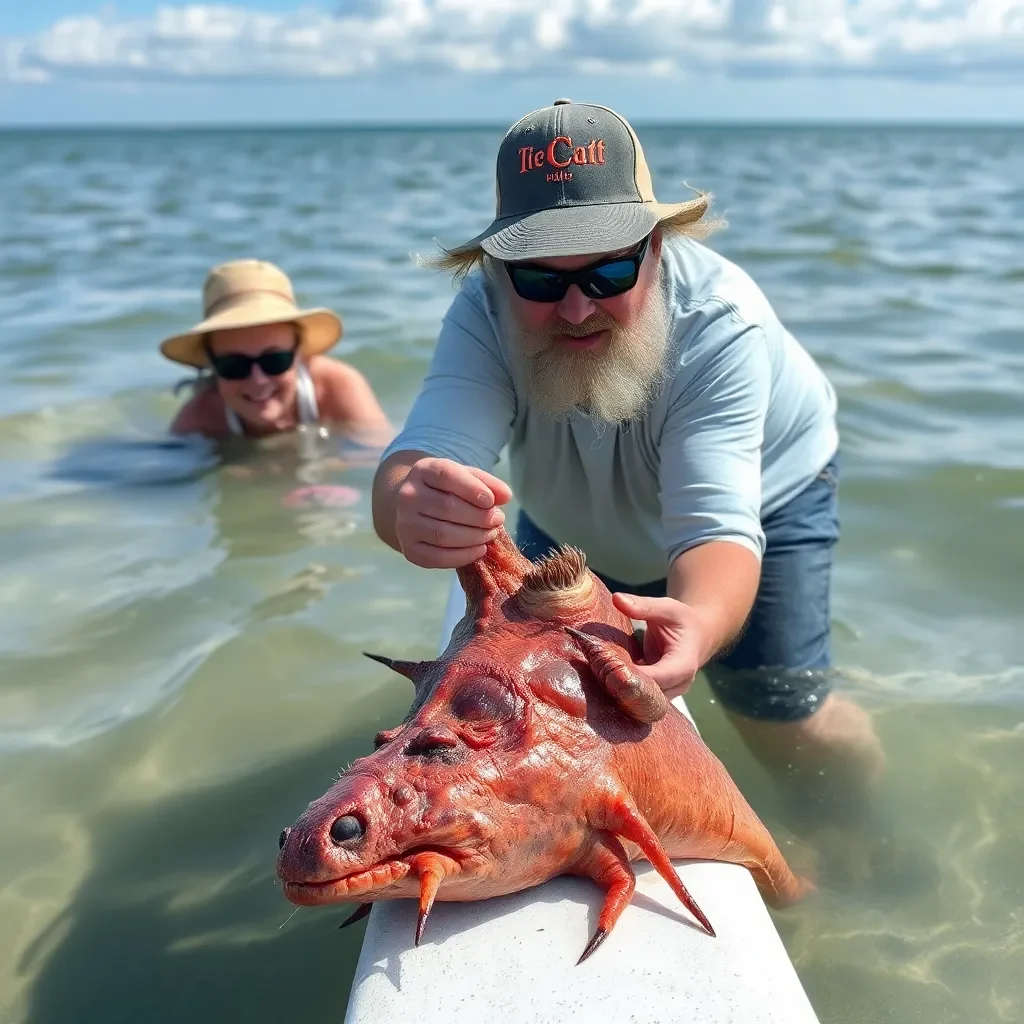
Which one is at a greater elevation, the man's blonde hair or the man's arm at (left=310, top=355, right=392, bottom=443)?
the man's blonde hair

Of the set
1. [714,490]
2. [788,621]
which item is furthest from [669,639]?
[788,621]

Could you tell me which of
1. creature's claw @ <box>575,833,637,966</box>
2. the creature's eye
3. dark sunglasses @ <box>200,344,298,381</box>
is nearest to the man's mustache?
the creature's eye

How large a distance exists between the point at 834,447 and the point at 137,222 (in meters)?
16.0

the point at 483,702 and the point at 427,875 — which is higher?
the point at 483,702

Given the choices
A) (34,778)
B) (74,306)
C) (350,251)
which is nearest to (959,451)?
(34,778)

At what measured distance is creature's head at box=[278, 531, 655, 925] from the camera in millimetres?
1798

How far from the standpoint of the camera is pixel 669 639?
225 cm

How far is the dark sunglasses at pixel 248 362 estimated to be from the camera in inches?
237

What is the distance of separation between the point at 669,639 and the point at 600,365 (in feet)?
2.82

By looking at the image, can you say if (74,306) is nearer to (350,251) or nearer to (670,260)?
(350,251)

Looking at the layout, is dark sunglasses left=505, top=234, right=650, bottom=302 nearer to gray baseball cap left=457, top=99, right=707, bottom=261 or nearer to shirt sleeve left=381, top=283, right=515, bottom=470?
gray baseball cap left=457, top=99, right=707, bottom=261

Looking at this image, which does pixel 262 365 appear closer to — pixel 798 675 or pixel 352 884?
pixel 798 675

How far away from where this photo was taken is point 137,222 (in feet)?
57.6

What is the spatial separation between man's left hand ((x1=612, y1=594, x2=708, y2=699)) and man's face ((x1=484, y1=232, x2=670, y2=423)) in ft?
2.38
